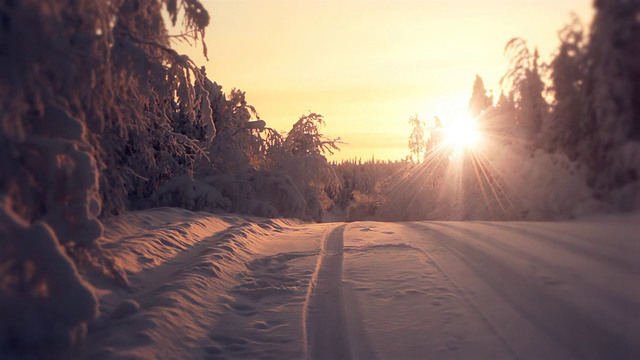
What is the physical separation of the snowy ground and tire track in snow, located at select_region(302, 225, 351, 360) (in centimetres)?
2

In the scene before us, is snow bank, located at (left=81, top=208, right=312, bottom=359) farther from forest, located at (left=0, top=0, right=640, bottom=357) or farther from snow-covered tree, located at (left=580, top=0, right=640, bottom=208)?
snow-covered tree, located at (left=580, top=0, right=640, bottom=208)

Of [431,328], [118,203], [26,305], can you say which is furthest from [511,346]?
[118,203]

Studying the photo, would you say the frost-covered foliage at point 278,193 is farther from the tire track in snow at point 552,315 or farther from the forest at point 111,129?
the tire track in snow at point 552,315


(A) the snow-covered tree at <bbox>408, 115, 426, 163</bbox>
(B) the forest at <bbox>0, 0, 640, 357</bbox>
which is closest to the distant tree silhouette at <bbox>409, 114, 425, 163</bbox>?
(A) the snow-covered tree at <bbox>408, 115, 426, 163</bbox>

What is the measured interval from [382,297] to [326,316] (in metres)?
1.05

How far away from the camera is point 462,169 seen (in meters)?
21.8

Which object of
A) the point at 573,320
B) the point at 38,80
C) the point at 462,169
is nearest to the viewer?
the point at 38,80

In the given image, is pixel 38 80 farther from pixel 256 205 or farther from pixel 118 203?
pixel 256 205

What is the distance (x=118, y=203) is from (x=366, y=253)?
16.3 feet

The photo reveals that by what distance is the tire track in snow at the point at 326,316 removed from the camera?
5.30 meters

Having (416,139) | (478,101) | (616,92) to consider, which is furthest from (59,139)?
(416,139)

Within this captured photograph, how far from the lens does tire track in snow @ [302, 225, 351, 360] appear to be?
17.4 feet

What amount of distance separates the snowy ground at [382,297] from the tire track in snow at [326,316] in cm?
2

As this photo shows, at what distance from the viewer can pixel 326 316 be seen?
634 centimetres
